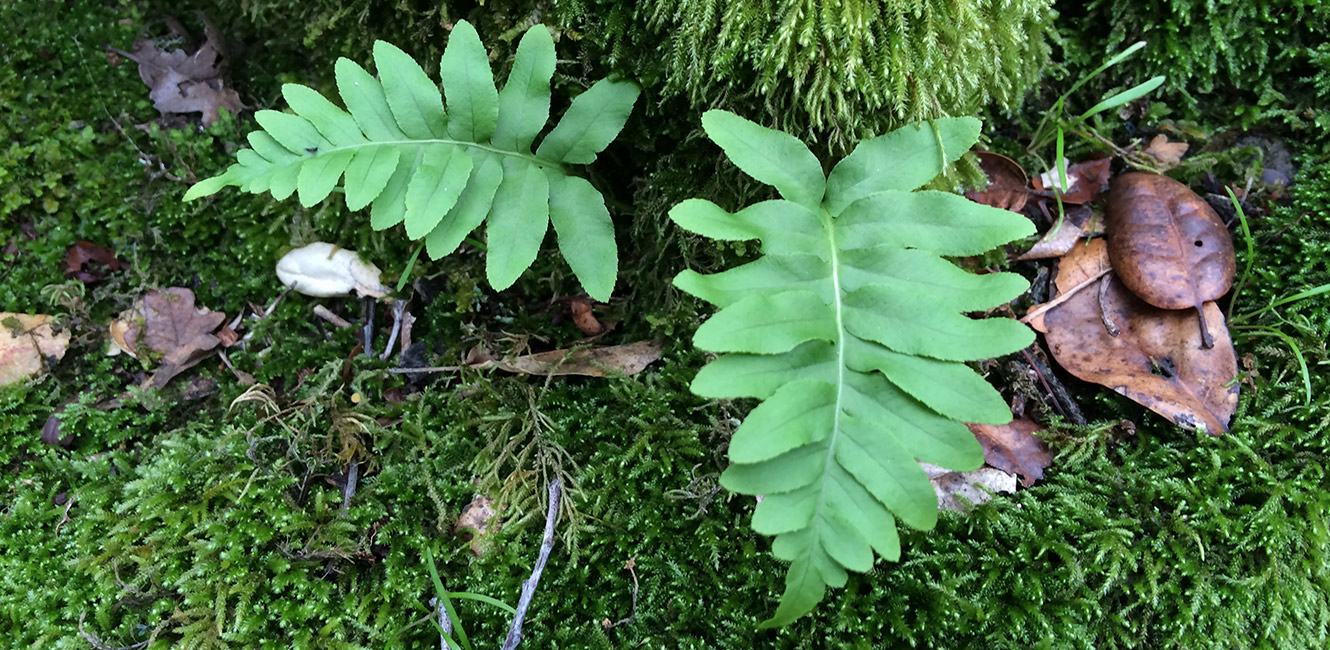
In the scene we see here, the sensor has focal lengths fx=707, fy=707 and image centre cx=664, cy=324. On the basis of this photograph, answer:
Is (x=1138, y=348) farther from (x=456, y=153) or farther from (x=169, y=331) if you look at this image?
(x=169, y=331)

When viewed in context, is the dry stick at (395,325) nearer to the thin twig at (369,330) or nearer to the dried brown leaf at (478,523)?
the thin twig at (369,330)

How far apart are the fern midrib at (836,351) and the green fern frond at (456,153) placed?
68 centimetres

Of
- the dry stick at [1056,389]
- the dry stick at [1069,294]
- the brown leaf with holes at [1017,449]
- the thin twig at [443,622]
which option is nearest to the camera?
the thin twig at [443,622]

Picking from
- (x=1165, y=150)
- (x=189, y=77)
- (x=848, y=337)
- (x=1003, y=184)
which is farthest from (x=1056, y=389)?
(x=189, y=77)

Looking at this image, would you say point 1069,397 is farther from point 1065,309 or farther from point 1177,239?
point 1177,239

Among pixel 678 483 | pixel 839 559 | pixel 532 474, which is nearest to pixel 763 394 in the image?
pixel 839 559

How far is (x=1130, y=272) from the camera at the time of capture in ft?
8.29

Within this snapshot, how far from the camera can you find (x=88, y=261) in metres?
3.22

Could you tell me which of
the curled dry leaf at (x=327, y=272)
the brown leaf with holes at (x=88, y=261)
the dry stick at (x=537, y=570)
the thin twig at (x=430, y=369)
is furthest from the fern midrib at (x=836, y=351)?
the brown leaf with holes at (x=88, y=261)

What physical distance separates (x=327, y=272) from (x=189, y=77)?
134cm

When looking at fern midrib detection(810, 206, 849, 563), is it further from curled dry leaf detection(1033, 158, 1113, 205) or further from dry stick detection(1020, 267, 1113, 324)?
curled dry leaf detection(1033, 158, 1113, 205)

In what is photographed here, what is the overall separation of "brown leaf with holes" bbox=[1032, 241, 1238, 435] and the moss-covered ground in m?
0.08

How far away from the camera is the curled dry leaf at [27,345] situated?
294 cm

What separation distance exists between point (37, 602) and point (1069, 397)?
11.7 feet
